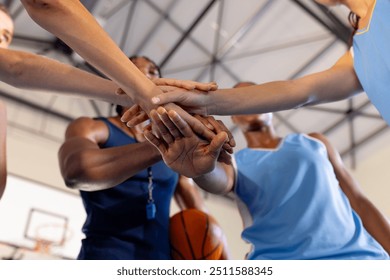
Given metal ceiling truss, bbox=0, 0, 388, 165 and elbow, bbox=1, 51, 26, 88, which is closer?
elbow, bbox=1, 51, 26, 88

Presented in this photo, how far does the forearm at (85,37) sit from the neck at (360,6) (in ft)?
2.18

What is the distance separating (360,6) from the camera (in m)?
1.36

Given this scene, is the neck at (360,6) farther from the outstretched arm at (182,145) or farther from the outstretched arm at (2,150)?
the outstretched arm at (2,150)

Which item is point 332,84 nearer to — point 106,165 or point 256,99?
point 256,99

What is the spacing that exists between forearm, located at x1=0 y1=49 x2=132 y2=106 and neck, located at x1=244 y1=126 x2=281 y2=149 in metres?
0.74

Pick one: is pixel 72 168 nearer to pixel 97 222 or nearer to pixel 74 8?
pixel 97 222

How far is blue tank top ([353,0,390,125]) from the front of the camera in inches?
45.4

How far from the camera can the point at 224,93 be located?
1.41 meters

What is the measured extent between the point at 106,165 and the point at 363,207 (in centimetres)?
98

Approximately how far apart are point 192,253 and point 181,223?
124 millimetres

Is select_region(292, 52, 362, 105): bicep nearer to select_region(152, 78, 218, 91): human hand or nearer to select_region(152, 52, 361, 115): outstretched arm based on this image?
select_region(152, 52, 361, 115): outstretched arm

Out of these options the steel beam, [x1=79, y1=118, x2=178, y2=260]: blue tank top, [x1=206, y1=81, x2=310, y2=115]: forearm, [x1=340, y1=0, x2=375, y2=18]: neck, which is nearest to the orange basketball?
[x1=79, y1=118, x2=178, y2=260]: blue tank top
